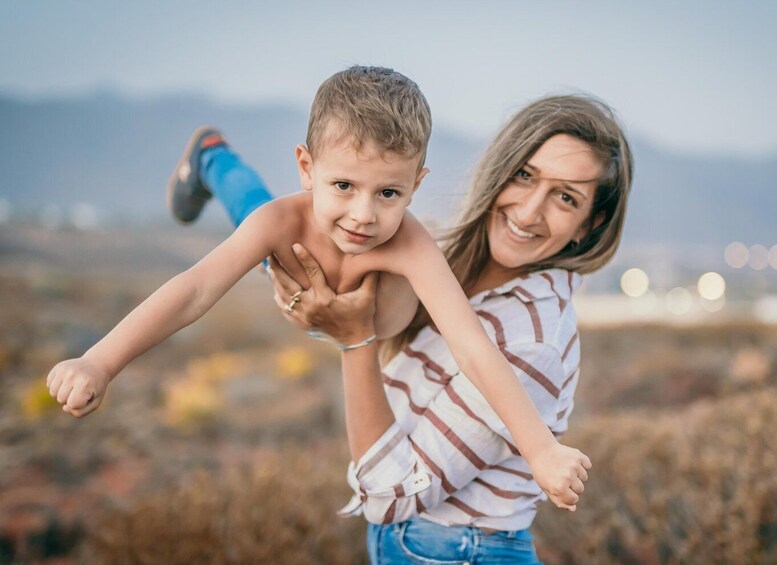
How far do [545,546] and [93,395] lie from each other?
134 inches

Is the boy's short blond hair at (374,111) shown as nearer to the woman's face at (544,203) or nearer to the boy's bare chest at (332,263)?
the boy's bare chest at (332,263)

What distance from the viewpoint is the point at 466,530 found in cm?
203

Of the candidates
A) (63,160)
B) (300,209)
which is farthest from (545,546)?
(63,160)

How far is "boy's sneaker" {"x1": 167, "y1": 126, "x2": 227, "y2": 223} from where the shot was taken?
2.76 metres

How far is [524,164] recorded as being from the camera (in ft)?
7.13

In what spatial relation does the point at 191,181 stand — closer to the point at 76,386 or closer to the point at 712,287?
the point at 76,386

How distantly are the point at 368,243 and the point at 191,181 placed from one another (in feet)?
3.98

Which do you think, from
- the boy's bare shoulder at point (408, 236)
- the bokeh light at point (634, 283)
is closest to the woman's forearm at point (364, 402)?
the boy's bare shoulder at point (408, 236)

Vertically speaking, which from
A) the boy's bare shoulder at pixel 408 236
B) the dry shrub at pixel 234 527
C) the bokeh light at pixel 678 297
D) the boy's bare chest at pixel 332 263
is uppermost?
the boy's bare shoulder at pixel 408 236

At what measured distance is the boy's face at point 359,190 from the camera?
1.70m

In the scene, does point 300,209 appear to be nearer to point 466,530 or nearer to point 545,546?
point 466,530

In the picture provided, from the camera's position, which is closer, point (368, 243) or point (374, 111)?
point (374, 111)

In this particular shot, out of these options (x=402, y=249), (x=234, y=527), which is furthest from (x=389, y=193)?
(x=234, y=527)

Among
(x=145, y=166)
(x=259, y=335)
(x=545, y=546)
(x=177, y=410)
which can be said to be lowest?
(x=145, y=166)
